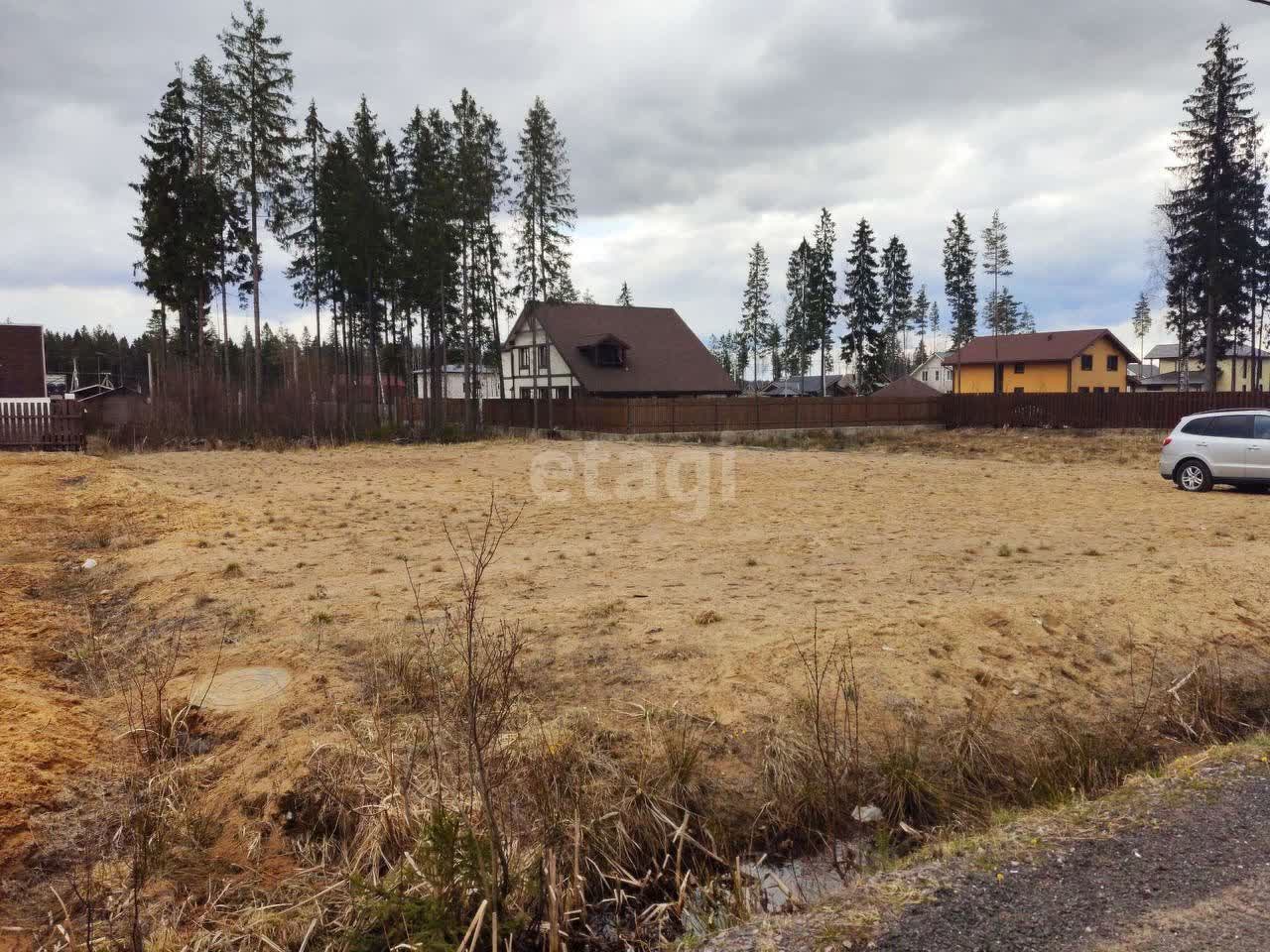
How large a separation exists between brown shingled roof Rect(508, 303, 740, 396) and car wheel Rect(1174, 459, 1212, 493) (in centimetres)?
3132

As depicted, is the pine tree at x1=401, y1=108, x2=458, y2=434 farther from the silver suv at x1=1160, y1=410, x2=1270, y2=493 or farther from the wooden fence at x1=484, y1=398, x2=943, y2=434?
the silver suv at x1=1160, y1=410, x2=1270, y2=493

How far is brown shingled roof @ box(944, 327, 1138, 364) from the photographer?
193 feet

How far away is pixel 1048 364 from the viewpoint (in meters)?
59.8

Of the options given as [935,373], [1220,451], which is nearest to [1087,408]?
[1220,451]

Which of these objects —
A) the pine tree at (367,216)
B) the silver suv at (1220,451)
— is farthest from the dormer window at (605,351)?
the silver suv at (1220,451)

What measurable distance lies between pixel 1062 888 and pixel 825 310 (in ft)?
210

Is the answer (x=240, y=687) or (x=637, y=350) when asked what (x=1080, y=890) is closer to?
(x=240, y=687)

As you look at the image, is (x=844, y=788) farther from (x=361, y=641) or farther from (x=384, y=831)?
(x=361, y=641)

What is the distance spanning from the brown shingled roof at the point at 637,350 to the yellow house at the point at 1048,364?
2281 centimetres

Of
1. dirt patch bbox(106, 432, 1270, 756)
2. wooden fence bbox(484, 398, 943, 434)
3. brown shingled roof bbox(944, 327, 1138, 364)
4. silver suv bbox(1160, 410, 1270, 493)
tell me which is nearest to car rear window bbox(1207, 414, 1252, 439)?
silver suv bbox(1160, 410, 1270, 493)

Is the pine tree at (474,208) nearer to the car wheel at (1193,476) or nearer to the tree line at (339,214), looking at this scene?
the tree line at (339,214)

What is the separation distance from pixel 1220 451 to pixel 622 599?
1365 cm

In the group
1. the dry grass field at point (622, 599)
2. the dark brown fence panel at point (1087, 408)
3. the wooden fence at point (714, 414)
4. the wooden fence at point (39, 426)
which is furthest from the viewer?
the wooden fence at point (714, 414)

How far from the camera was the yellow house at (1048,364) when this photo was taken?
58938mm
